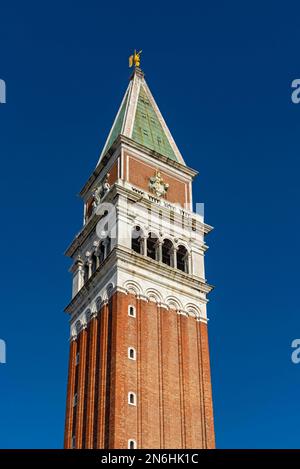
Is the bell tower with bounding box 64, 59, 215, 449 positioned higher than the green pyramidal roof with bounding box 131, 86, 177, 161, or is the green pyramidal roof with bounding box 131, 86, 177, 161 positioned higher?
the green pyramidal roof with bounding box 131, 86, 177, 161

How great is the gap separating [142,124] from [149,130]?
96 cm

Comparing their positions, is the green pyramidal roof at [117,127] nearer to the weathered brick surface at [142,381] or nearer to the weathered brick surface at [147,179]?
the weathered brick surface at [147,179]

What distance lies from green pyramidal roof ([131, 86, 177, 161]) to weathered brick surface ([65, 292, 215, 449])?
1994 centimetres

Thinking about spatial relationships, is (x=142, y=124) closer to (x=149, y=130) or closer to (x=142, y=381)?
(x=149, y=130)

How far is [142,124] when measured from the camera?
80688 millimetres

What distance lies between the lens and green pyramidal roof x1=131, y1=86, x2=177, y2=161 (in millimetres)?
78250

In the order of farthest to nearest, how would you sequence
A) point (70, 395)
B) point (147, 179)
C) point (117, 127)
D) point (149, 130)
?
point (117, 127) < point (149, 130) < point (147, 179) < point (70, 395)

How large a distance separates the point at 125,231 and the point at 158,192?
7.76 meters

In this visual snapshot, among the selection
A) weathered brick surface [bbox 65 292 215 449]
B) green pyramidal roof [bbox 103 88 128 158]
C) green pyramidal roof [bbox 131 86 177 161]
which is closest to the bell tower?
weathered brick surface [bbox 65 292 215 449]

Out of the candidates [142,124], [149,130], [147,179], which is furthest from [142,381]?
[142,124]

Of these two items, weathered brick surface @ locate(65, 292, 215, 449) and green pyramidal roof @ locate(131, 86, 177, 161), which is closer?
weathered brick surface @ locate(65, 292, 215, 449)

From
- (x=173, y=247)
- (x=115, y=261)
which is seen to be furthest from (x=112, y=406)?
(x=173, y=247)

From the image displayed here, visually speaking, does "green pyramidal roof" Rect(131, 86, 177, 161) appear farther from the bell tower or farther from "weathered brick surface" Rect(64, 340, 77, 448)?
"weathered brick surface" Rect(64, 340, 77, 448)

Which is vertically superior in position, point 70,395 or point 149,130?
point 149,130
